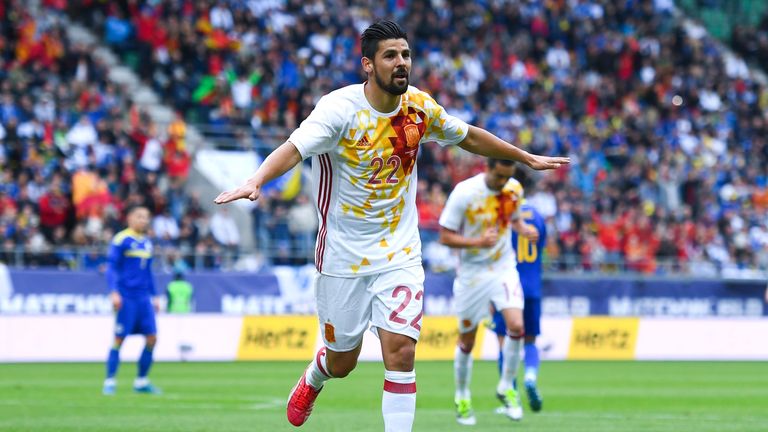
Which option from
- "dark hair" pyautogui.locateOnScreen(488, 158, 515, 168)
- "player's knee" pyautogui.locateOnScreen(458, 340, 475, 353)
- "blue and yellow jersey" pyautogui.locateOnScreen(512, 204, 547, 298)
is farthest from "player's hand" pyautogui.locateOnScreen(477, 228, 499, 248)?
"blue and yellow jersey" pyautogui.locateOnScreen(512, 204, 547, 298)

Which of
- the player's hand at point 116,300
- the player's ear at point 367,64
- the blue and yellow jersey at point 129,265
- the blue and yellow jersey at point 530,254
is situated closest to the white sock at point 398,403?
the player's ear at point 367,64

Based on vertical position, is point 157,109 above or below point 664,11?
below

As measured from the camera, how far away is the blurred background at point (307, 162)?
2495 centimetres

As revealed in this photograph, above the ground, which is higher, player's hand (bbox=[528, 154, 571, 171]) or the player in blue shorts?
player's hand (bbox=[528, 154, 571, 171])

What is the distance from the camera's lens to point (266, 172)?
733cm

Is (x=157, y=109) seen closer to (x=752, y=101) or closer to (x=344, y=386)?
(x=344, y=386)

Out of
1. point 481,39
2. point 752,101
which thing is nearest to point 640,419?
point 481,39

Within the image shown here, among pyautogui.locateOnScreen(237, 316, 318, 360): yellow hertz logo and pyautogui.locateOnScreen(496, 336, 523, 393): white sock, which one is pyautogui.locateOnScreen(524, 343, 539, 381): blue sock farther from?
pyautogui.locateOnScreen(237, 316, 318, 360): yellow hertz logo

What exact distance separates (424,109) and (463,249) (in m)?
4.87

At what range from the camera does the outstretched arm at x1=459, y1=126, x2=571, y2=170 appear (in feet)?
28.4

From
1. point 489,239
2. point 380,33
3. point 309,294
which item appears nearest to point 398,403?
point 380,33

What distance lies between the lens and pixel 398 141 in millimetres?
8250

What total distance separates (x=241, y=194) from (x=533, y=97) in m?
29.4

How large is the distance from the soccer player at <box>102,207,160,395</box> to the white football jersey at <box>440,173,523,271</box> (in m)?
5.01
